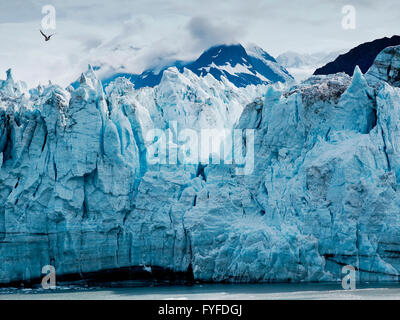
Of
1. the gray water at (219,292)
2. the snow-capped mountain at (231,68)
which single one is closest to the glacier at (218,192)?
the gray water at (219,292)

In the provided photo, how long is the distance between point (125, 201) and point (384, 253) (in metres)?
8.48

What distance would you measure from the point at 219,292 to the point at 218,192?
4.60m

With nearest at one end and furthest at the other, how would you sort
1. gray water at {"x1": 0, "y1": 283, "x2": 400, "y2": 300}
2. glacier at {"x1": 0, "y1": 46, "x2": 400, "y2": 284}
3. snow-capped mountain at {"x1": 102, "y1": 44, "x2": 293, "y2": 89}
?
gray water at {"x1": 0, "y1": 283, "x2": 400, "y2": 300} → glacier at {"x1": 0, "y1": 46, "x2": 400, "y2": 284} → snow-capped mountain at {"x1": 102, "y1": 44, "x2": 293, "y2": 89}

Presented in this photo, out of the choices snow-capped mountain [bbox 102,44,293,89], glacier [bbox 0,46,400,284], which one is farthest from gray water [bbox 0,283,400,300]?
snow-capped mountain [bbox 102,44,293,89]

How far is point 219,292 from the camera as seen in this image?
19.0m

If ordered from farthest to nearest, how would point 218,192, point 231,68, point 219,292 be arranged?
point 231,68
point 218,192
point 219,292

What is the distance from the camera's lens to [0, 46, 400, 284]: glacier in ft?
68.6

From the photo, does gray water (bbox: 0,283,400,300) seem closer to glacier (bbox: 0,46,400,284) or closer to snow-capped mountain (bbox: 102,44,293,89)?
glacier (bbox: 0,46,400,284)

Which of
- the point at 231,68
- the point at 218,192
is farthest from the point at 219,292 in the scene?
the point at 231,68

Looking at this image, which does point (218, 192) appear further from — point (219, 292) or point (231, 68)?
point (231, 68)

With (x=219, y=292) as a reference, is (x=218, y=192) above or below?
above

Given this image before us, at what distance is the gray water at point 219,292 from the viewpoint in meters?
17.6

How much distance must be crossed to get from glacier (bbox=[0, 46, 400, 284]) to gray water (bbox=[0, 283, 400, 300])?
36.7 inches

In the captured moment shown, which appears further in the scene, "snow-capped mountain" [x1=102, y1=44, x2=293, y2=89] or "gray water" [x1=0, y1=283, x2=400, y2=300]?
"snow-capped mountain" [x1=102, y1=44, x2=293, y2=89]
